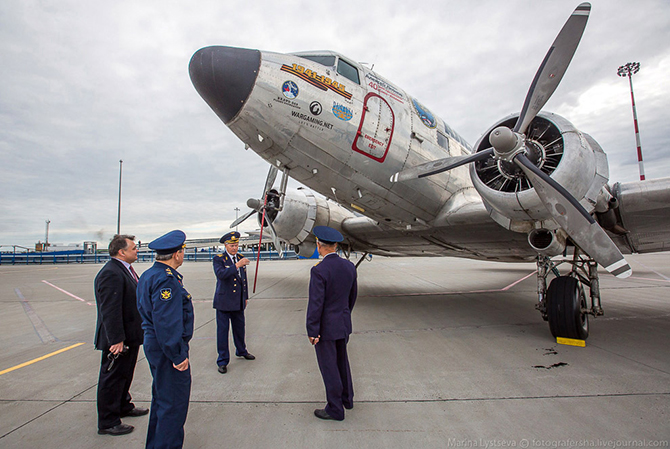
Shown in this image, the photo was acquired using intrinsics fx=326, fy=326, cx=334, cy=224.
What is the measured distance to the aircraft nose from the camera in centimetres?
464

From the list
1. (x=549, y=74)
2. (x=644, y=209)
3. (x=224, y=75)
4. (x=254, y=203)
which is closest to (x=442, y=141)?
(x=549, y=74)

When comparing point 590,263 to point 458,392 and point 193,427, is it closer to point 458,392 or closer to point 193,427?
point 458,392

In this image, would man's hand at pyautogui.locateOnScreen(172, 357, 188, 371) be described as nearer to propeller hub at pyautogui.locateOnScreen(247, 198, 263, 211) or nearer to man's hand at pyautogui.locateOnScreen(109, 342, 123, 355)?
man's hand at pyautogui.locateOnScreen(109, 342, 123, 355)

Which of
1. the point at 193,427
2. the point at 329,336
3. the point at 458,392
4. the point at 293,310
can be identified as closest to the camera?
the point at 193,427

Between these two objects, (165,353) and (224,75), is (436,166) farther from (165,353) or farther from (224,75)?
(165,353)

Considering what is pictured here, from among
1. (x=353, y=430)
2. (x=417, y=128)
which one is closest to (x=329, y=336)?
(x=353, y=430)

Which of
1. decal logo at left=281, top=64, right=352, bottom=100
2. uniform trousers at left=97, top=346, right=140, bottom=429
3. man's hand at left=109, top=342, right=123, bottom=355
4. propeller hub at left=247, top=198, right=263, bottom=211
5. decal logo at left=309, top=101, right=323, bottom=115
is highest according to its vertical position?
decal logo at left=281, top=64, right=352, bottom=100

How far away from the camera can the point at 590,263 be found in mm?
5840

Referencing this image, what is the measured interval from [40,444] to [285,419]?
1.83 metres

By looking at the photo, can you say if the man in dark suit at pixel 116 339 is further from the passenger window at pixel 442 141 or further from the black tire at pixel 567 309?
the passenger window at pixel 442 141

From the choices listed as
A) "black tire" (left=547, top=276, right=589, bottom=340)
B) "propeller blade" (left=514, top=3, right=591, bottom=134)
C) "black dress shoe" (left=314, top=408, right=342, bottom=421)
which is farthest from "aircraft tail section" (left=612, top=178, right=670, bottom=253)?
"black dress shoe" (left=314, top=408, right=342, bottom=421)

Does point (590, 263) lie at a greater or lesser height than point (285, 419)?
greater

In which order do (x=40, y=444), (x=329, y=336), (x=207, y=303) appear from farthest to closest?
(x=207, y=303), (x=329, y=336), (x=40, y=444)

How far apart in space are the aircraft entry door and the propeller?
152 centimetres
